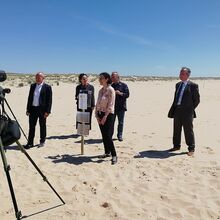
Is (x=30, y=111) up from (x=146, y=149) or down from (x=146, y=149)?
up

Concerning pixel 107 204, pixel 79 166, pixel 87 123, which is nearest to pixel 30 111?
pixel 87 123

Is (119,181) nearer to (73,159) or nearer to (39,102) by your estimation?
(73,159)

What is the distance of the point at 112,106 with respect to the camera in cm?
722

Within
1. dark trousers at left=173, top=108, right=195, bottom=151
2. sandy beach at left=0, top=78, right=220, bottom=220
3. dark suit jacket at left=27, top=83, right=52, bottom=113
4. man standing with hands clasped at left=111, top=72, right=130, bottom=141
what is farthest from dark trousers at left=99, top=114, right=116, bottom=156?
man standing with hands clasped at left=111, top=72, right=130, bottom=141

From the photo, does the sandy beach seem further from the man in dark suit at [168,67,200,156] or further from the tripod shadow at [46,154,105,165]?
the man in dark suit at [168,67,200,156]

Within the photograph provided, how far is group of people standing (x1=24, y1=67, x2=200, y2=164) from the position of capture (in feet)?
23.9

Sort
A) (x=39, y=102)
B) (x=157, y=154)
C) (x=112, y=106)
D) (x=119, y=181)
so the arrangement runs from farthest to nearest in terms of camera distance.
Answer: (x=39, y=102) < (x=157, y=154) < (x=112, y=106) < (x=119, y=181)

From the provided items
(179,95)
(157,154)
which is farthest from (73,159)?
(179,95)

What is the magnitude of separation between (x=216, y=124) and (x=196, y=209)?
8.36 meters

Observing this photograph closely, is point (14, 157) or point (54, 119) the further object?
point (54, 119)

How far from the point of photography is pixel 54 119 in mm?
13945

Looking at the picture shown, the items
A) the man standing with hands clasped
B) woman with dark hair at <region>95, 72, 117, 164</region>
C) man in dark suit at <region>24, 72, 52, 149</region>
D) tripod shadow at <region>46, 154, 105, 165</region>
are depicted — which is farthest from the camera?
the man standing with hands clasped

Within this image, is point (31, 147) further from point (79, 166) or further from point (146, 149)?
point (146, 149)

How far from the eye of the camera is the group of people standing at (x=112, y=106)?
7.27 m
